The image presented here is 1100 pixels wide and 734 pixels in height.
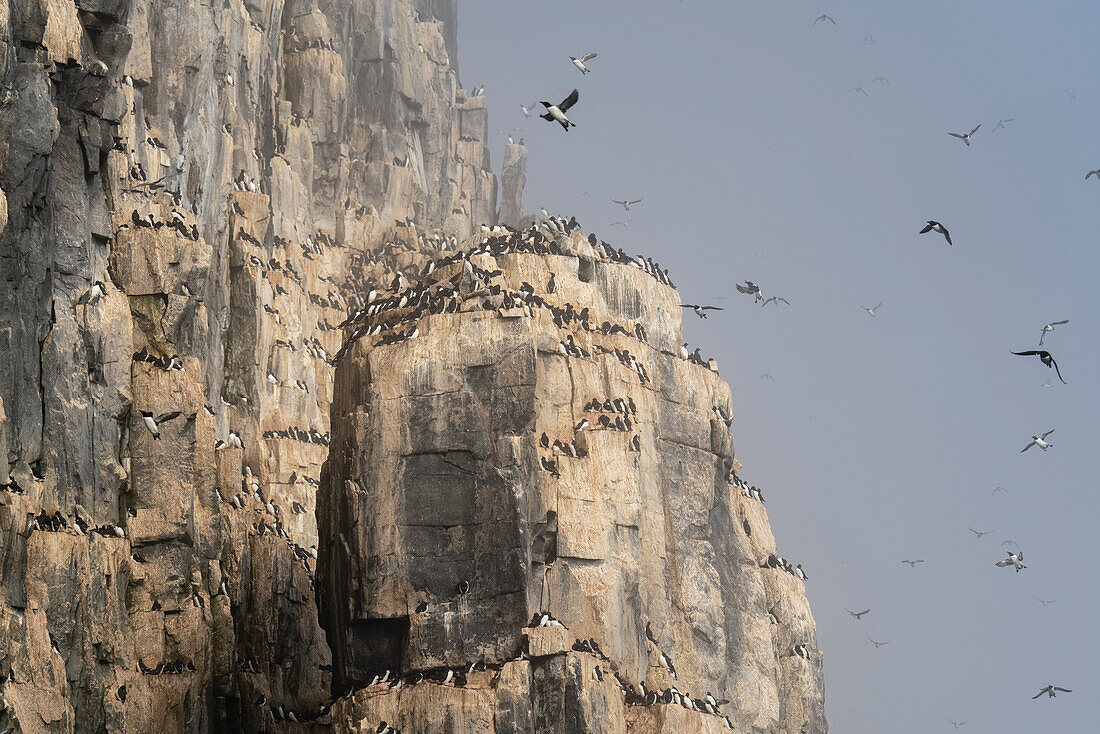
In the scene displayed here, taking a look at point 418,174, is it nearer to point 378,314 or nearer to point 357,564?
point 378,314

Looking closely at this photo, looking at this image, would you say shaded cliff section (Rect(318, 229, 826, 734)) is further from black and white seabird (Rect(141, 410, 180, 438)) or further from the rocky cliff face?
black and white seabird (Rect(141, 410, 180, 438))

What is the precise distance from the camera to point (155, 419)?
147ft

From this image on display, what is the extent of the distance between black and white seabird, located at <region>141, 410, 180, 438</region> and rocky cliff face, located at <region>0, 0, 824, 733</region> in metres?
0.11

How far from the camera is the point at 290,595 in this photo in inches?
1934

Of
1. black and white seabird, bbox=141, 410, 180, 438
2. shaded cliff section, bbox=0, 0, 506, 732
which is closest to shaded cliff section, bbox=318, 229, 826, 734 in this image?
shaded cliff section, bbox=0, 0, 506, 732

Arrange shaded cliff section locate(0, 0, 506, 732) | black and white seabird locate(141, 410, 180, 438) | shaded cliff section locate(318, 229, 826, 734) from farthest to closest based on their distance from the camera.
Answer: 1. black and white seabird locate(141, 410, 180, 438)
2. shaded cliff section locate(318, 229, 826, 734)
3. shaded cliff section locate(0, 0, 506, 732)

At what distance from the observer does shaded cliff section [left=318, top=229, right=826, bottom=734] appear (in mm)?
41531

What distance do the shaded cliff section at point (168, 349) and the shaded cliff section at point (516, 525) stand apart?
13.1 ft

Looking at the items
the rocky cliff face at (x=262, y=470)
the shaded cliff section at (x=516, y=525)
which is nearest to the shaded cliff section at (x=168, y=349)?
the rocky cliff face at (x=262, y=470)

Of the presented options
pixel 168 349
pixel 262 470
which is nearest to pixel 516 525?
pixel 168 349

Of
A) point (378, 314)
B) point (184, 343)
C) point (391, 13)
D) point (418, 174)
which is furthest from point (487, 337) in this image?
point (391, 13)

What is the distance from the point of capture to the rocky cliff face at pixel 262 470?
38000 millimetres

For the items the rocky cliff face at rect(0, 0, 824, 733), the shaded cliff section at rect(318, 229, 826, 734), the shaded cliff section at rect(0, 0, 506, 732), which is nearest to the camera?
the shaded cliff section at rect(0, 0, 506, 732)

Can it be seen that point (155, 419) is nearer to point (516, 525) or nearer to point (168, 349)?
point (168, 349)
